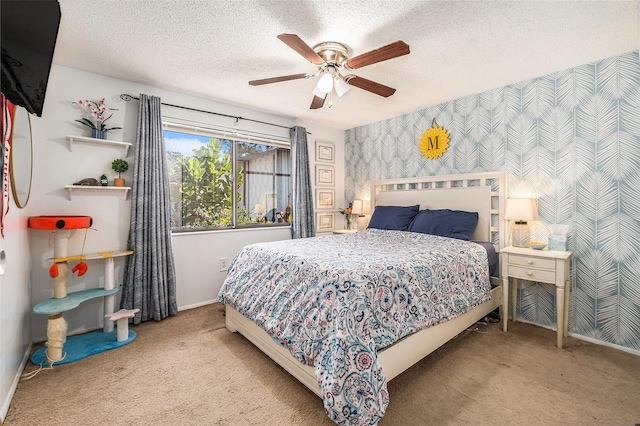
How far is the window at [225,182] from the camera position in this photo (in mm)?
3527

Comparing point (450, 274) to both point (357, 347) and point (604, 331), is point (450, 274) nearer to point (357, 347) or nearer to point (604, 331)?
point (357, 347)

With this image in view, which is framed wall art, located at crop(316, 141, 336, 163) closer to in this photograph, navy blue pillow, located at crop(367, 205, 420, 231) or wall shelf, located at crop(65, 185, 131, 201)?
navy blue pillow, located at crop(367, 205, 420, 231)

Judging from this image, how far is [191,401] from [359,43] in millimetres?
2728

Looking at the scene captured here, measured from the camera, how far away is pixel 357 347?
5.09 ft

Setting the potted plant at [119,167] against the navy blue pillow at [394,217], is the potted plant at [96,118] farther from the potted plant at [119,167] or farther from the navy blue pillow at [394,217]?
the navy blue pillow at [394,217]

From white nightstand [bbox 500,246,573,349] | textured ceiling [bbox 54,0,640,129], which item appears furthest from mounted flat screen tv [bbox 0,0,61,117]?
white nightstand [bbox 500,246,573,349]

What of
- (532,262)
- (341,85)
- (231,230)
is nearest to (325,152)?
(231,230)

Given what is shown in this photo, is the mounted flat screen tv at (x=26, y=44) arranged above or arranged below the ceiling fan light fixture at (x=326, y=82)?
below

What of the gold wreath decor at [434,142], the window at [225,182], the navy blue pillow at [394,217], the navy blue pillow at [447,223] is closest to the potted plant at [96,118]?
the window at [225,182]

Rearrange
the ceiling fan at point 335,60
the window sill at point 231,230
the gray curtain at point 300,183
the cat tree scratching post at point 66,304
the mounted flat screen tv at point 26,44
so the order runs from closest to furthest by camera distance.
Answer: the mounted flat screen tv at point 26,44
the ceiling fan at point 335,60
the cat tree scratching post at point 66,304
the window sill at point 231,230
the gray curtain at point 300,183

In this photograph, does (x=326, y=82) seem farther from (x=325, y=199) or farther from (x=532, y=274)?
(x=325, y=199)

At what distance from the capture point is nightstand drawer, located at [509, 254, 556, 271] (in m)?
2.50

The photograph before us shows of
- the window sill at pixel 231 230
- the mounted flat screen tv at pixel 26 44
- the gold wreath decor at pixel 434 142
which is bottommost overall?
the window sill at pixel 231 230

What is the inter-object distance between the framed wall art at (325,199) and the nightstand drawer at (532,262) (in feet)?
8.97
